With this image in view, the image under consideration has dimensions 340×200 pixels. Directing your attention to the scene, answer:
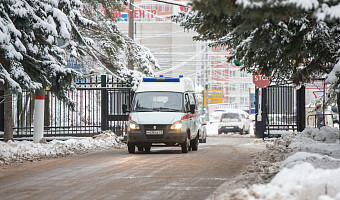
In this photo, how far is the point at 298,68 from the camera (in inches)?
498

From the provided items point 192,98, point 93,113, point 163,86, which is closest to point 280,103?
point 192,98

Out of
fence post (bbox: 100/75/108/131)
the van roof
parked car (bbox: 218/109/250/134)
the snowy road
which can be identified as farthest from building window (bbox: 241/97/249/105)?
the snowy road

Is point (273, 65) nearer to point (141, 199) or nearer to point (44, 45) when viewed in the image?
point (141, 199)

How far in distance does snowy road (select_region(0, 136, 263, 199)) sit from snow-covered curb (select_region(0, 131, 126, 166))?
900 millimetres

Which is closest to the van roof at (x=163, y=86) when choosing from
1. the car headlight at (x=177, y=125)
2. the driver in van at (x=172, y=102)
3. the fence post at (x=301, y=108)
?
the driver in van at (x=172, y=102)

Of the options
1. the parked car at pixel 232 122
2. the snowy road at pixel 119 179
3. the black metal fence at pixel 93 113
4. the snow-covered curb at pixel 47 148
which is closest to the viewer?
the snowy road at pixel 119 179

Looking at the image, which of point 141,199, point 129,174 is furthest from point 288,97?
point 141,199

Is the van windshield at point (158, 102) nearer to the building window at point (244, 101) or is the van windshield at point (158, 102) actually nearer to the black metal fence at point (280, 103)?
the black metal fence at point (280, 103)

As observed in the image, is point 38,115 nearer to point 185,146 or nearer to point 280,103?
point 185,146

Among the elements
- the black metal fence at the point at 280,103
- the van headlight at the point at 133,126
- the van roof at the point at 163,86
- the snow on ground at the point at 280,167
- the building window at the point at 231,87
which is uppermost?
the building window at the point at 231,87

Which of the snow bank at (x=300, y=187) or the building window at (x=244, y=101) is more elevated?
the building window at (x=244, y=101)

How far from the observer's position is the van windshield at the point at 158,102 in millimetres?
17469

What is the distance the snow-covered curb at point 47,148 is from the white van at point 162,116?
7.11 ft

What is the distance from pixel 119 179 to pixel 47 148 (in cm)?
705
